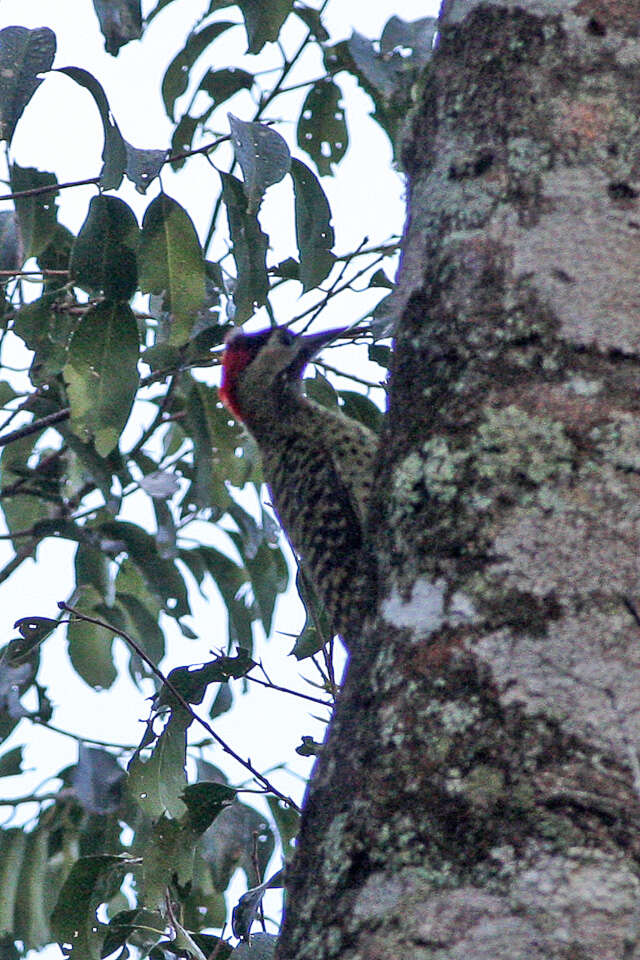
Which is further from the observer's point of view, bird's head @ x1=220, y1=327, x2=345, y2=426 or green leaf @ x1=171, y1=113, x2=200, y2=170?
green leaf @ x1=171, y1=113, x2=200, y2=170

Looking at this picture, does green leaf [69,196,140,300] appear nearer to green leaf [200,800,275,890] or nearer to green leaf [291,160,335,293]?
green leaf [291,160,335,293]

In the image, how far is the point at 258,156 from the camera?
8.20ft

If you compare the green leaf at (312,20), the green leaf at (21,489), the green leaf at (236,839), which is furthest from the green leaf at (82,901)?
the green leaf at (312,20)

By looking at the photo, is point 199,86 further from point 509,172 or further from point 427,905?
point 427,905

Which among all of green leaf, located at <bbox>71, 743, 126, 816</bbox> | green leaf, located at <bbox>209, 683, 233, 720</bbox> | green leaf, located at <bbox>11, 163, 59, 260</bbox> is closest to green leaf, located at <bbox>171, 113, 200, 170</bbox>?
green leaf, located at <bbox>11, 163, 59, 260</bbox>

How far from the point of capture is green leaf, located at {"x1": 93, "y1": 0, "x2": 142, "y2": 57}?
2703 millimetres

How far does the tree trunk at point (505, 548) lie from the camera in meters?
1.14

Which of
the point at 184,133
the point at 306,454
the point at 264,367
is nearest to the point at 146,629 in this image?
the point at 264,367

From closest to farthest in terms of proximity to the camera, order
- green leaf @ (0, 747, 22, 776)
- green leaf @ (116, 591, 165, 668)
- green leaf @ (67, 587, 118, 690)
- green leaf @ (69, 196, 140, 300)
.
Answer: green leaf @ (69, 196, 140, 300) → green leaf @ (0, 747, 22, 776) → green leaf @ (116, 591, 165, 668) → green leaf @ (67, 587, 118, 690)

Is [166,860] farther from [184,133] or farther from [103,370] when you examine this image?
[184,133]

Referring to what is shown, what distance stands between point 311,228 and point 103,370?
0.57 m

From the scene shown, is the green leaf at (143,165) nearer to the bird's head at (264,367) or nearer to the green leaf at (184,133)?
the bird's head at (264,367)

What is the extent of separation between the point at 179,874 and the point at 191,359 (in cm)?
124

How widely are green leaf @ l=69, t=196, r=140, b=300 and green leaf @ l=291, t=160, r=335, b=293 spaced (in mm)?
375
